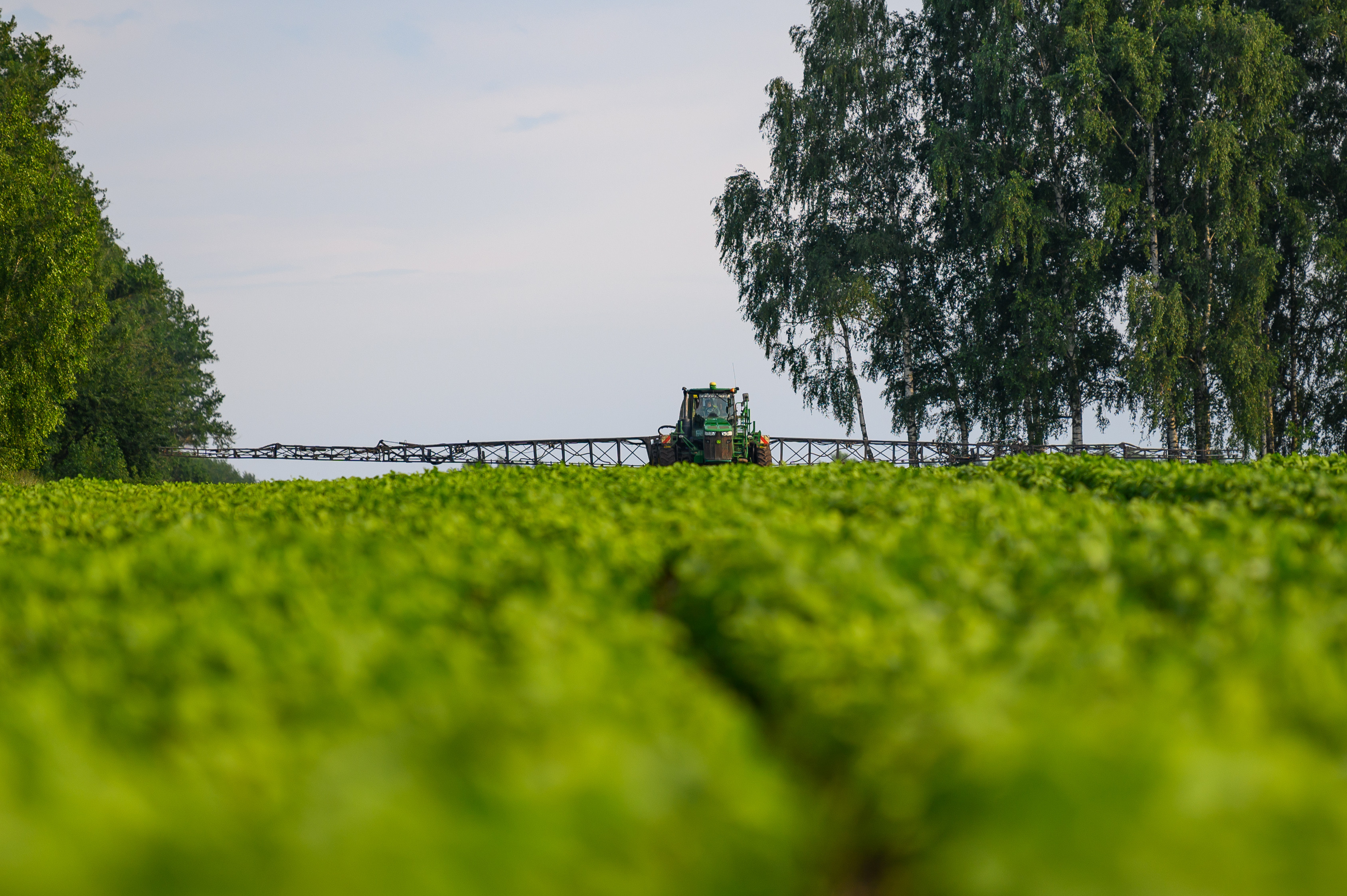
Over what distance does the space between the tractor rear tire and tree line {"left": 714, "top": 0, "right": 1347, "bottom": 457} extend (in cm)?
621

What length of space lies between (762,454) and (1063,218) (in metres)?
12.2

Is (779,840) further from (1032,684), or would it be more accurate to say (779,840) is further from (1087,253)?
(1087,253)

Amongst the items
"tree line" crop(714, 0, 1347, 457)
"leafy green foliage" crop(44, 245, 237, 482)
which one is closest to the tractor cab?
"tree line" crop(714, 0, 1347, 457)

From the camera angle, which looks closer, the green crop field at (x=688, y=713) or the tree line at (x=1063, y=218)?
the green crop field at (x=688, y=713)

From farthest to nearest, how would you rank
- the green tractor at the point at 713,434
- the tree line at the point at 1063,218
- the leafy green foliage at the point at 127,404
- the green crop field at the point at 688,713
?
the leafy green foliage at the point at 127,404, the tree line at the point at 1063,218, the green tractor at the point at 713,434, the green crop field at the point at 688,713

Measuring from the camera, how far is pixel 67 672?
2340 mm

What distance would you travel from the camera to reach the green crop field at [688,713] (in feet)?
4.21

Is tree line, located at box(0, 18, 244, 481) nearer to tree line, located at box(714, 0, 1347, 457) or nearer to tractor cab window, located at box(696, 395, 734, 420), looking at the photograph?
tractor cab window, located at box(696, 395, 734, 420)

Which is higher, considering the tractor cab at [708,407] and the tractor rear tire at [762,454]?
the tractor cab at [708,407]

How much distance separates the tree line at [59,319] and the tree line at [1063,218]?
1909 cm

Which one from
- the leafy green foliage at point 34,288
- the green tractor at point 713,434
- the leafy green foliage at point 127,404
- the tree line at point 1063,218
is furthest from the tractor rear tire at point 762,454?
the leafy green foliage at point 127,404

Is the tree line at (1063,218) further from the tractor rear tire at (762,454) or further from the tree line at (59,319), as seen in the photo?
the tree line at (59,319)

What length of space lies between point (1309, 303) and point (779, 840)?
32.1m

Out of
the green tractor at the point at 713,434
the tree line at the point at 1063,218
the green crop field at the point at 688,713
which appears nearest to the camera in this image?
the green crop field at the point at 688,713
